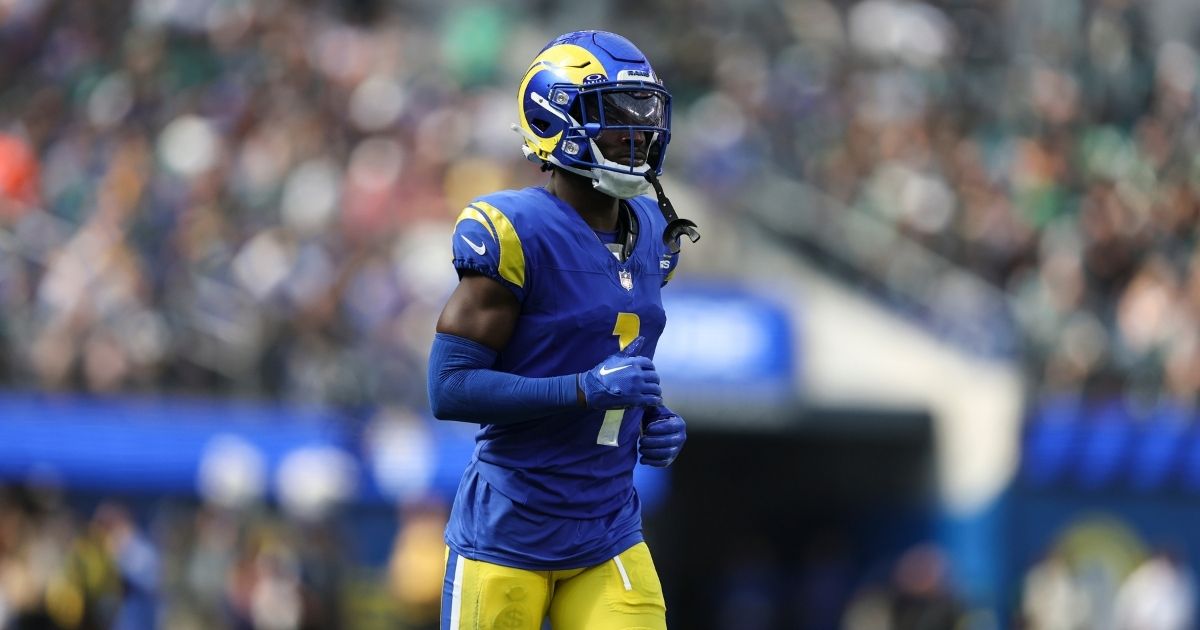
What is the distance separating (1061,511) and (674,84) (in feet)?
18.5

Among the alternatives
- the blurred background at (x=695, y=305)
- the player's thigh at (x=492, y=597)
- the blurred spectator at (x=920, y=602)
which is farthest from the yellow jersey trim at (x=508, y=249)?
the blurred spectator at (x=920, y=602)

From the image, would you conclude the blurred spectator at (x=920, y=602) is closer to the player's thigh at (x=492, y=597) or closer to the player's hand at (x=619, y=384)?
the player's thigh at (x=492, y=597)

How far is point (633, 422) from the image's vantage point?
519 centimetres

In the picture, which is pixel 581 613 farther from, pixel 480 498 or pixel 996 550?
pixel 996 550

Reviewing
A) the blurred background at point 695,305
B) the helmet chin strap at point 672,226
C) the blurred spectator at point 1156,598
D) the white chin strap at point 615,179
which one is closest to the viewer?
the white chin strap at point 615,179

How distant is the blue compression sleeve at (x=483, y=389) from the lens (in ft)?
15.8

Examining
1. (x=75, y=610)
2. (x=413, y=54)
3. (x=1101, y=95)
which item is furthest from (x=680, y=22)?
(x=75, y=610)

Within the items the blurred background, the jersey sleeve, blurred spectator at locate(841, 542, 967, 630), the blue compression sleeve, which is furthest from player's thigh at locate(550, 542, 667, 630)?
blurred spectator at locate(841, 542, 967, 630)

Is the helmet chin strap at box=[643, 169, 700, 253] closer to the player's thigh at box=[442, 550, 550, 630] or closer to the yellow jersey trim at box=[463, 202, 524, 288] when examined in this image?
the yellow jersey trim at box=[463, 202, 524, 288]

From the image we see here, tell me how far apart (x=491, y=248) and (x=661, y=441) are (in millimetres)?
716

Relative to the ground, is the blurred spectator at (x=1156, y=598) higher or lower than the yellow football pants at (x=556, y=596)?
lower

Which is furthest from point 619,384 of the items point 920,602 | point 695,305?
point 695,305

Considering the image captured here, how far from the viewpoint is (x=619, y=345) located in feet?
16.7

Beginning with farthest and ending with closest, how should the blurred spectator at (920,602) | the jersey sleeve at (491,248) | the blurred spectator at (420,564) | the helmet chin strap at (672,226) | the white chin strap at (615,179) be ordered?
the blurred spectator at (920,602)
the blurred spectator at (420,564)
the helmet chin strap at (672,226)
the white chin strap at (615,179)
the jersey sleeve at (491,248)
